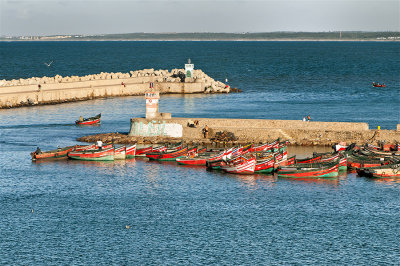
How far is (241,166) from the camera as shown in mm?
53312

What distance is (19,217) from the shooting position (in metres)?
42.1

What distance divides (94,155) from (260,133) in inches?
547

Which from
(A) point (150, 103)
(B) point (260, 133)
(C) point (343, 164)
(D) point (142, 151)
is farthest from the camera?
(A) point (150, 103)

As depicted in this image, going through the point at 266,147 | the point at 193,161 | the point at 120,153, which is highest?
the point at 266,147

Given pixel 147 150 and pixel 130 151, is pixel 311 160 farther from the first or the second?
pixel 130 151

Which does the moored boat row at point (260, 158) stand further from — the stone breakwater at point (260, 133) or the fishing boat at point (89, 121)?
the fishing boat at point (89, 121)

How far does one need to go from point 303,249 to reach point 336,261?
2.19 m

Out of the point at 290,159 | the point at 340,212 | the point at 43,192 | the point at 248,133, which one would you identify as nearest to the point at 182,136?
the point at 248,133

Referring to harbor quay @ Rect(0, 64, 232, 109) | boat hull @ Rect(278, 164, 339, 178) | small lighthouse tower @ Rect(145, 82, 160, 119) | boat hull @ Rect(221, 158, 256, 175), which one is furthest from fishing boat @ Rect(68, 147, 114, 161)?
harbor quay @ Rect(0, 64, 232, 109)

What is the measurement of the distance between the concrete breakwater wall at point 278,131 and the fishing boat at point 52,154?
8223 millimetres

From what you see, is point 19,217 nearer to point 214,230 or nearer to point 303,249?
point 214,230

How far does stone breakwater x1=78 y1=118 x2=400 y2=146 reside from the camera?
2422 inches

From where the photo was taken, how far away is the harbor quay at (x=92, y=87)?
3573 inches

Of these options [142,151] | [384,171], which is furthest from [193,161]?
[384,171]
